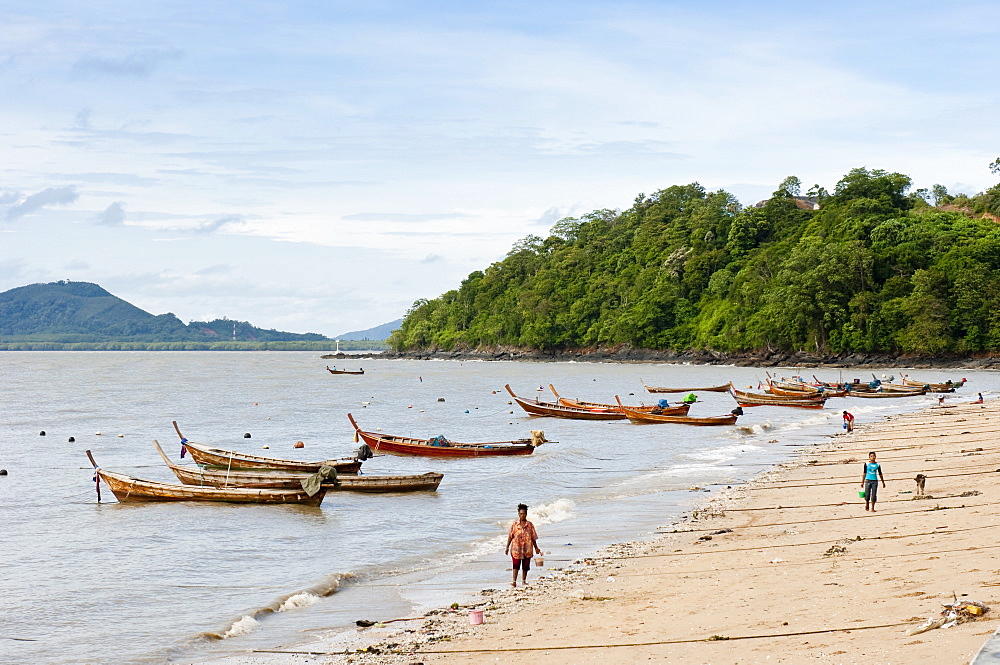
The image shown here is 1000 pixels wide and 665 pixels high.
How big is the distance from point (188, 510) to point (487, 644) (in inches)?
630

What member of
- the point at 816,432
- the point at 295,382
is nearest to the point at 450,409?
the point at 816,432

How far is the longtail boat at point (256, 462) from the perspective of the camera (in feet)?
91.4

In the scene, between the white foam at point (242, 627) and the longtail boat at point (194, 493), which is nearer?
the white foam at point (242, 627)

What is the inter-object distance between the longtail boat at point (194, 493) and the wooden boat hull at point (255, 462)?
7.33ft

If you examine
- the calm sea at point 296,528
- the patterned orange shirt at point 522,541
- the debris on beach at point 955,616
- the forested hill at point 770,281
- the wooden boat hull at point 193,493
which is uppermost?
the forested hill at point 770,281

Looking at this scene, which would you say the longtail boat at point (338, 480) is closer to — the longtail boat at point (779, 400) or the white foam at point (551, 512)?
the white foam at point (551, 512)

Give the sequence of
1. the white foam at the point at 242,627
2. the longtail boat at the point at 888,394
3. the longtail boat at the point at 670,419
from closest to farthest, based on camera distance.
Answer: the white foam at the point at 242,627, the longtail boat at the point at 670,419, the longtail boat at the point at 888,394

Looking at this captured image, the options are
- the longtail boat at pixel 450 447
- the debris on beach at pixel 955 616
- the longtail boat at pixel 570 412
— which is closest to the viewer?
the debris on beach at pixel 955 616

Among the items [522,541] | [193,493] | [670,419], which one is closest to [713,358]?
[670,419]

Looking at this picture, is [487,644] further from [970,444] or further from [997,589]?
[970,444]

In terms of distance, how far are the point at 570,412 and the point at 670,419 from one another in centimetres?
614

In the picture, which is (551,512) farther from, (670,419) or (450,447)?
Answer: (670,419)

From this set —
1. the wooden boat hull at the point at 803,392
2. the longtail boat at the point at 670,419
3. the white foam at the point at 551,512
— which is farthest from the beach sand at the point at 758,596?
the wooden boat hull at the point at 803,392

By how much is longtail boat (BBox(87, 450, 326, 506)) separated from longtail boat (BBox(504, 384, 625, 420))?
79.2ft
